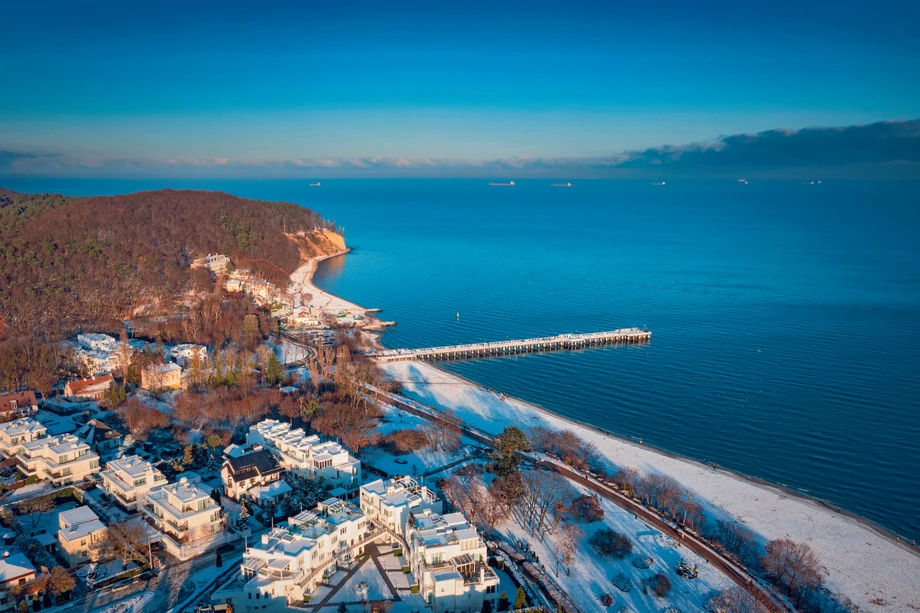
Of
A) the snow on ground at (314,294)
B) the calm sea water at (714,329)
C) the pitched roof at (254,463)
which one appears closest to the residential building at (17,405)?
the pitched roof at (254,463)

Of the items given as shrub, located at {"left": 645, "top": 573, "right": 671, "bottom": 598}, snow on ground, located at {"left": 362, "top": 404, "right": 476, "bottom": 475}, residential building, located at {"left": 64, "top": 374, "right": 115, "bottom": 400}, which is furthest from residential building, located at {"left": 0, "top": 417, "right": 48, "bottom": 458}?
shrub, located at {"left": 645, "top": 573, "right": 671, "bottom": 598}

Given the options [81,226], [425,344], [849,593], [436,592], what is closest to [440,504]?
[436,592]

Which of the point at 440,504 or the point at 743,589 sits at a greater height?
the point at 440,504

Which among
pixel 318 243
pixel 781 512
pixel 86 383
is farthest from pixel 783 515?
pixel 318 243

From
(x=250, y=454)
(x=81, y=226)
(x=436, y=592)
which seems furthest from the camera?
(x=81, y=226)

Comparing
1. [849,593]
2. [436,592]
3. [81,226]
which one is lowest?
[849,593]

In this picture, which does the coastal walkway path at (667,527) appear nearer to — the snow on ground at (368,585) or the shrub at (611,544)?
the shrub at (611,544)

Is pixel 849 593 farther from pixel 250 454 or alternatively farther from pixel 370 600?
pixel 250 454
